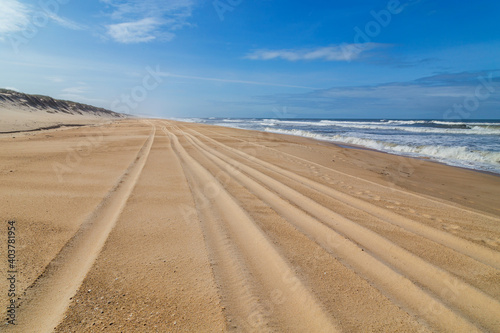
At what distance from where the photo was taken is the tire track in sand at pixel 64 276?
1809mm

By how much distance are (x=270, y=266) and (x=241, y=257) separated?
0.33m

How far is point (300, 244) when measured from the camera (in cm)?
308

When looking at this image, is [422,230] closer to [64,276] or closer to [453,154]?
[64,276]

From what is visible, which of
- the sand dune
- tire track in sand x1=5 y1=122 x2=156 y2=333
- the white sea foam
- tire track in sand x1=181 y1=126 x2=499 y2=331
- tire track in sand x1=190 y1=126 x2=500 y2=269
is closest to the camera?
tire track in sand x1=5 y1=122 x2=156 y2=333

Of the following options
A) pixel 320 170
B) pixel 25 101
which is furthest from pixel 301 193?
pixel 25 101

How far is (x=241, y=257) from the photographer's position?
107 inches

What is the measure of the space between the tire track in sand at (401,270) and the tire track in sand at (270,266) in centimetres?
71

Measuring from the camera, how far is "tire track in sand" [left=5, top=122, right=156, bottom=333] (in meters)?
1.81

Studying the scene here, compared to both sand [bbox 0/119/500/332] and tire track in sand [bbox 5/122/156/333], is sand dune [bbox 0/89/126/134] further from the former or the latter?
tire track in sand [bbox 5/122/156/333]

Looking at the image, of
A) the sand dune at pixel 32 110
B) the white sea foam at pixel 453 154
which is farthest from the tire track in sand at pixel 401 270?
the sand dune at pixel 32 110

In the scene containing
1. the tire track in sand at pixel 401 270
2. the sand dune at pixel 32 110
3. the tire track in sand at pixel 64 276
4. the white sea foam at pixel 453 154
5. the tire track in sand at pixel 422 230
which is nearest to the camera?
the tire track in sand at pixel 64 276

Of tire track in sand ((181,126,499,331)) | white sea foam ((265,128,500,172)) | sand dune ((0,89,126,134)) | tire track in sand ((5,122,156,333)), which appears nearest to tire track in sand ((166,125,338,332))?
tire track in sand ((181,126,499,331))

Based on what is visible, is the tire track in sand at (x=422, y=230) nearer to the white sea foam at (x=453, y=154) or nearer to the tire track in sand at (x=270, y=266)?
the tire track in sand at (x=270, y=266)

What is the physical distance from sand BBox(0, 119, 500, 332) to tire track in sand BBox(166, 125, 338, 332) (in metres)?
0.01
